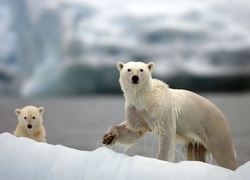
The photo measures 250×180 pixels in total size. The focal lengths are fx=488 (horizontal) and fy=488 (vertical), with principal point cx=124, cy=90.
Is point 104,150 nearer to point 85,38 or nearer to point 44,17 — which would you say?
point 44,17

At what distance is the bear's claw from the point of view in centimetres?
313

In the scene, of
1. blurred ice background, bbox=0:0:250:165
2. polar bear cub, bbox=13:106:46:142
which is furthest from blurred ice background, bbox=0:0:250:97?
polar bear cub, bbox=13:106:46:142

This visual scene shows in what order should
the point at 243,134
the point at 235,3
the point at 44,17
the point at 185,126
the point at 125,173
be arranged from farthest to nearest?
the point at 235,3, the point at 44,17, the point at 243,134, the point at 185,126, the point at 125,173

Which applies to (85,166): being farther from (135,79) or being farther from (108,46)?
(108,46)

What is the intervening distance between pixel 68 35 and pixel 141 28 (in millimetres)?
4842

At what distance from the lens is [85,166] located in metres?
3.04

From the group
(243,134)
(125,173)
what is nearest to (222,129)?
(125,173)

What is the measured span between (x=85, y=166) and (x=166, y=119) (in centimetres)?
60

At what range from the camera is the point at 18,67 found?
3088 centimetres

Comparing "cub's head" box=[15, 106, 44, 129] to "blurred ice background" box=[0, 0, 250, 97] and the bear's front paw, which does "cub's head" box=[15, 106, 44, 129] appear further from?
"blurred ice background" box=[0, 0, 250, 97]

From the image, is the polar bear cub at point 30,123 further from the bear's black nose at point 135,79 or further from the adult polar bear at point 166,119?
the bear's black nose at point 135,79

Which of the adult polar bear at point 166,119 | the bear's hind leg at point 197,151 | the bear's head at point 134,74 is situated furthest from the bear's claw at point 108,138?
the bear's hind leg at point 197,151

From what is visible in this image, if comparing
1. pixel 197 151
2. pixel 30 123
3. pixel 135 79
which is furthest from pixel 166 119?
pixel 30 123

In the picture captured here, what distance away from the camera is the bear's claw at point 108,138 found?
10.3ft
